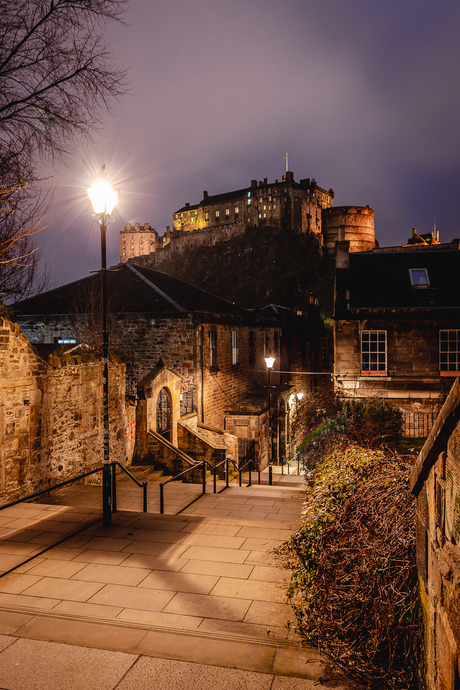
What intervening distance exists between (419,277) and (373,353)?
14.8 ft

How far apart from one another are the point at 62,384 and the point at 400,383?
1301cm

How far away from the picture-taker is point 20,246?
40.9 ft

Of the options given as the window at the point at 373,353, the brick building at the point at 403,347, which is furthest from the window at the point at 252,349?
the window at the point at 373,353

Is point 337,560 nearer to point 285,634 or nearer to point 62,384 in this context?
point 285,634

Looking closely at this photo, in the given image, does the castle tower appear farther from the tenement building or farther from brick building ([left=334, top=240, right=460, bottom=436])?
brick building ([left=334, top=240, right=460, bottom=436])

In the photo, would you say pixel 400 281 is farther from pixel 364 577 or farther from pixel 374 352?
pixel 364 577

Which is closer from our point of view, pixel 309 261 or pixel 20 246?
pixel 20 246

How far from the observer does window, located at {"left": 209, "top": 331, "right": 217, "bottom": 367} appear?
66.1 ft

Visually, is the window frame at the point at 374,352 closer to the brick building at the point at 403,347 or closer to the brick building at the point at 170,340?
the brick building at the point at 403,347

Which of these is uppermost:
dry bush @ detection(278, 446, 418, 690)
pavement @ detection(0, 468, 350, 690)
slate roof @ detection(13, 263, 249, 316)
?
slate roof @ detection(13, 263, 249, 316)

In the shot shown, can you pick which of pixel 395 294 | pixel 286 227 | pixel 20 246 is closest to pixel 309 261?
pixel 286 227

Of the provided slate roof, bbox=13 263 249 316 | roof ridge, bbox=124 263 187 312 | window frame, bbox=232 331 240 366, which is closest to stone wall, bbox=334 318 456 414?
window frame, bbox=232 331 240 366

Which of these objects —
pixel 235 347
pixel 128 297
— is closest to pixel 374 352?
pixel 235 347

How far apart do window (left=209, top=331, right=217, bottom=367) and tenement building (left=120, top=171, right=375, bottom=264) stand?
63.4 metres
